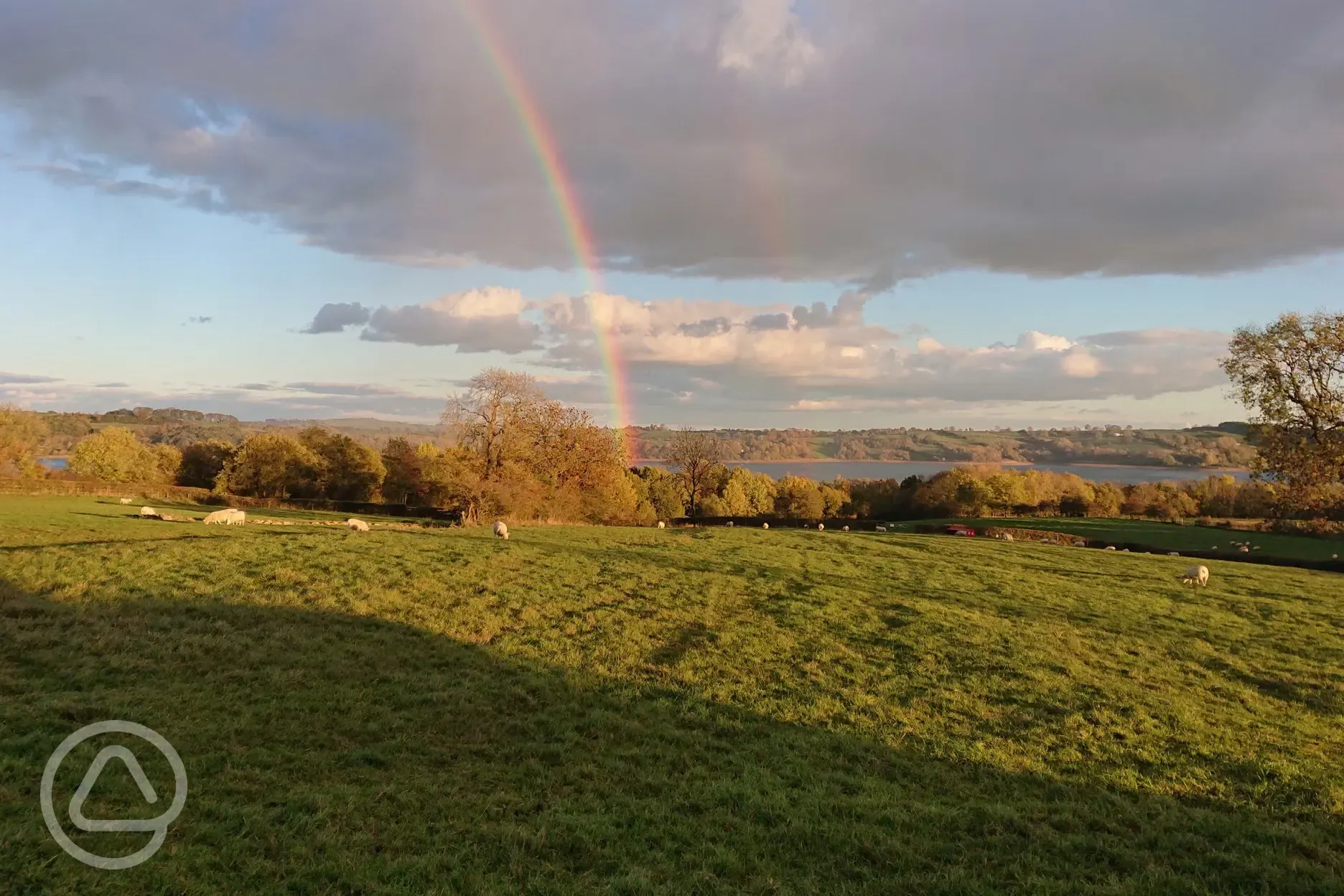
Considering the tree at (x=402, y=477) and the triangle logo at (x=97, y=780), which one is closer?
the triangle logo at (x=97, y=780)

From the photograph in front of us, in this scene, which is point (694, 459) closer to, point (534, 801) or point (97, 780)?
point (534, 801)

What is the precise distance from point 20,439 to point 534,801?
10548cm

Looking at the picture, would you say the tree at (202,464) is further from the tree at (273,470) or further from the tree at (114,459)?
the tree at (273,470)

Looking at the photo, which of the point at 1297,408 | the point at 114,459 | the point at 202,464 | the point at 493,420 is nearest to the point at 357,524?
the point at 493,420

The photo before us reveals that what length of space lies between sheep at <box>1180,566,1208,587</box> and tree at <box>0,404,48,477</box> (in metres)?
96.0

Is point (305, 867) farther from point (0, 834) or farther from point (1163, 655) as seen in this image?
point (1163, 655)

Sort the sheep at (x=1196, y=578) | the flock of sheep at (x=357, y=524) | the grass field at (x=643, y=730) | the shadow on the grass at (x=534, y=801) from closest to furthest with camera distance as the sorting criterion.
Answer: the shadow on the grass at (x=534, y=801) < the grass field at (x=643, y=730) < the sheep at (x=1196, y=578) < the flock of sheep at (x=357, y=524)

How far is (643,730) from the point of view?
32.4 ft

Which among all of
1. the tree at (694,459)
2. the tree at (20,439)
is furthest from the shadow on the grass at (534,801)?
the tree at (20,439)

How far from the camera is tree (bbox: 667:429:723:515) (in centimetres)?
8669

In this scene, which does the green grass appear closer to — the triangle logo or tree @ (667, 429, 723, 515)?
tree @ (667, 429, 723, 515)

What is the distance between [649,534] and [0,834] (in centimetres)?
2827

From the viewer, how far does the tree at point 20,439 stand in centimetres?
6944

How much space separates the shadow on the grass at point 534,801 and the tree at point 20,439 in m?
79.9
